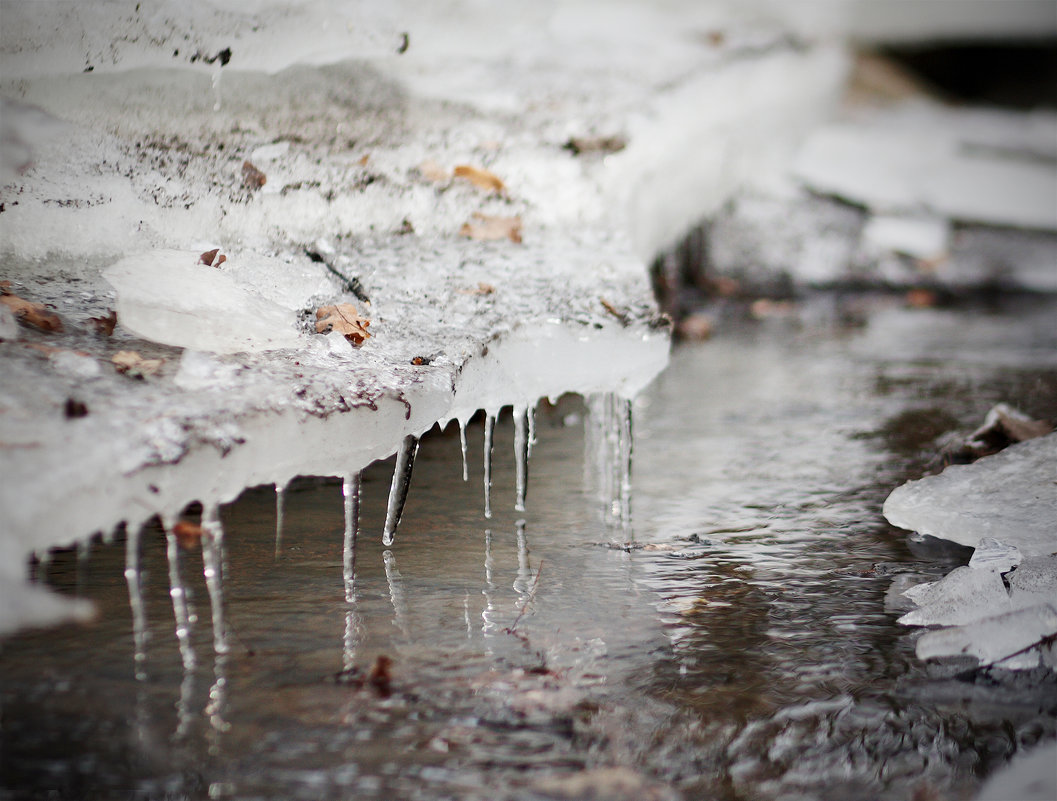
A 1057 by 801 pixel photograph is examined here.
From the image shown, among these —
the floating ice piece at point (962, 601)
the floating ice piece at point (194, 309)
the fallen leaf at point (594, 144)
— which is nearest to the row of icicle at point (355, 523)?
the floating ice piece at point (194, 309)

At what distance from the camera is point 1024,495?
2314mm

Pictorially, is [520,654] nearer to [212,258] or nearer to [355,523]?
[355,523]

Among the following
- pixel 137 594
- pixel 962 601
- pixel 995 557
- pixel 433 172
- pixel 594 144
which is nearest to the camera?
pixel 137 594

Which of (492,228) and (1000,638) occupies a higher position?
(492,228)

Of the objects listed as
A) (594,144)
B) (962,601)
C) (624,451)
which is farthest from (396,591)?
(594,144)

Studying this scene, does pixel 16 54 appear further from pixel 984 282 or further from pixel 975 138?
pixel 975 138

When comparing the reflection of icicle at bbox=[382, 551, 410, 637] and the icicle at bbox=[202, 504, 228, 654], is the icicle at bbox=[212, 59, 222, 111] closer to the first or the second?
the reflection of icicle at bbox=[382, 551, 410, 637]

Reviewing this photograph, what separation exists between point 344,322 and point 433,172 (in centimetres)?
118

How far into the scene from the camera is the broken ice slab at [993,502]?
7.24ft

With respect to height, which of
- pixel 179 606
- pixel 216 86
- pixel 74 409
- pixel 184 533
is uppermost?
pixel 216 86

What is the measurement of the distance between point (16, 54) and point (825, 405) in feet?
9.94

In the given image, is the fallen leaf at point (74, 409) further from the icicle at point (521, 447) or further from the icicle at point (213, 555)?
the icicle at point (521, 447)

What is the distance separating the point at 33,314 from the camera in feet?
7.05

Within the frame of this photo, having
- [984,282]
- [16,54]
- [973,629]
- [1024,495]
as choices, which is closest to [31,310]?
[16,54]
